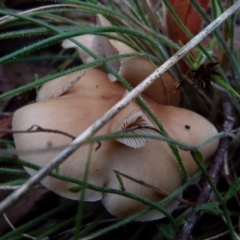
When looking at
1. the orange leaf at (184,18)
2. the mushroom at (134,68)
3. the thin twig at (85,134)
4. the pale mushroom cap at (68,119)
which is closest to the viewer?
the thin twig at (85,134)

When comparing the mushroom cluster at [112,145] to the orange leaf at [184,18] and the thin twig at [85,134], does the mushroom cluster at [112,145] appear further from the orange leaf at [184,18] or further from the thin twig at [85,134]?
the orange leaf at [184,18]

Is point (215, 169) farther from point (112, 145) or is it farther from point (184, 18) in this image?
point (184, 18)

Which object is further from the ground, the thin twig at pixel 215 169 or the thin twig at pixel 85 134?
the thin twig at pixel 85 134

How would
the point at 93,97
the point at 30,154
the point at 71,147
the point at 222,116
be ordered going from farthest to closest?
the point at 222,116, the point at 93,97, the point at 30,154, the point at 71,147

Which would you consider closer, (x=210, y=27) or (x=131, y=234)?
(x=210, y=27)

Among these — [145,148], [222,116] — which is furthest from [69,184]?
[222,116]

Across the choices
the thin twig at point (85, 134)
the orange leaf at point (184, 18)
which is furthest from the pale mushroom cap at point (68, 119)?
the orange leaf at point (184, 18)

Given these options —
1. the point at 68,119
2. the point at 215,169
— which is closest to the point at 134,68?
the point at 68,119

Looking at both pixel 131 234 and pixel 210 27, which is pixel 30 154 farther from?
pixel 210 27
